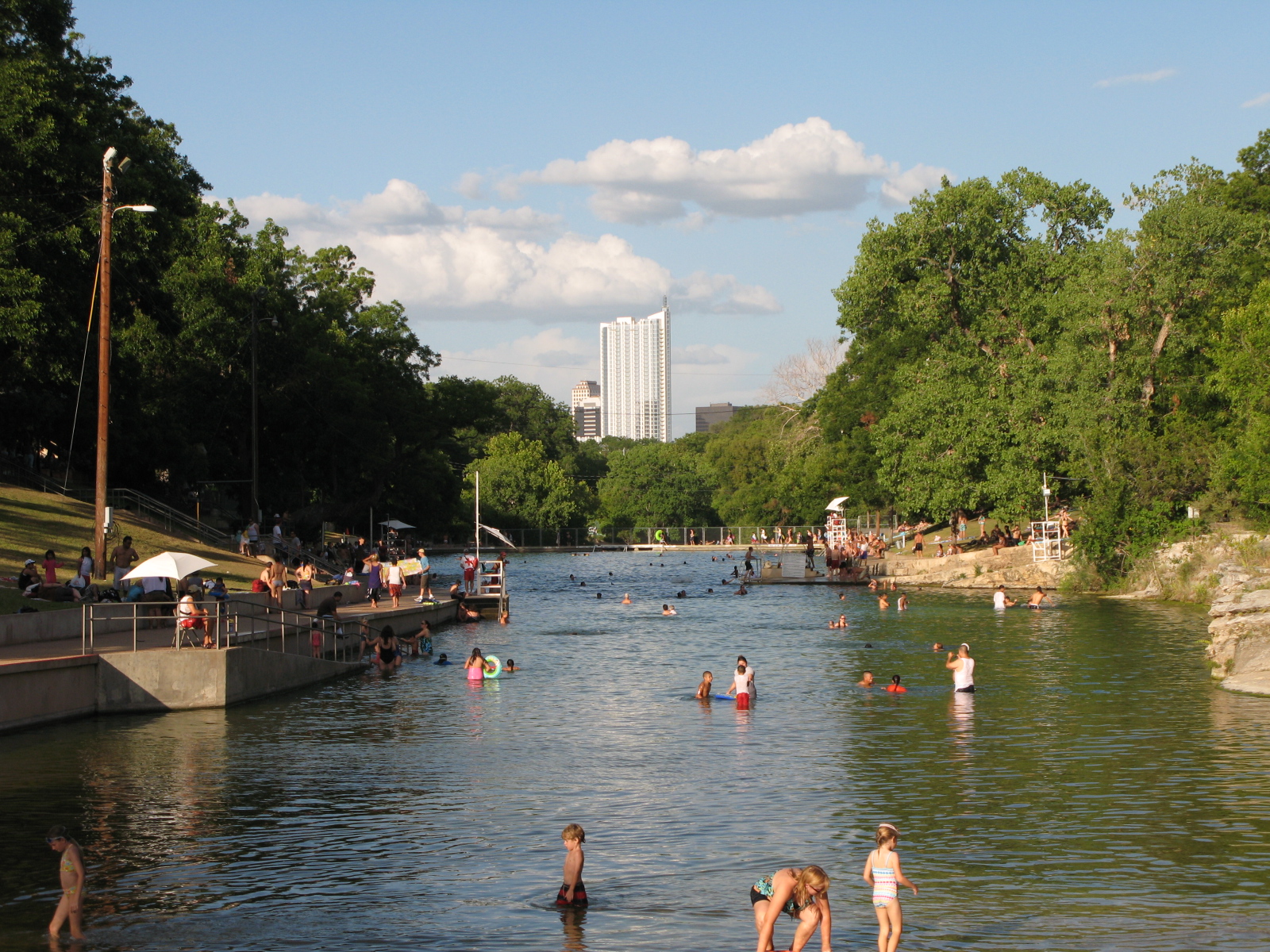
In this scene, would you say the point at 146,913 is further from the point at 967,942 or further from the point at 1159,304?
the point at 1159,304

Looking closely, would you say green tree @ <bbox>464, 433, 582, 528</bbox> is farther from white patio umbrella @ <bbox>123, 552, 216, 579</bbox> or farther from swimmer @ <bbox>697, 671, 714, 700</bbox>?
swimmer @ <bbox>697, 671, 714, 700</bbox>

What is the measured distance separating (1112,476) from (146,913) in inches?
1924

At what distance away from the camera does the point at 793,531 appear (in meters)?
134

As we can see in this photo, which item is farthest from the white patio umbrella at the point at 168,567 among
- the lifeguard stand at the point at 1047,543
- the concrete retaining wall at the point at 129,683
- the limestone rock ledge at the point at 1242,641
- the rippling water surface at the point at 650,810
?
the lifeguard stand at the point at 1047,543

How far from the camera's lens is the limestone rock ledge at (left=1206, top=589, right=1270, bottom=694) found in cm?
2878

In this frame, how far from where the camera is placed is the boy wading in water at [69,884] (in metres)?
12.5

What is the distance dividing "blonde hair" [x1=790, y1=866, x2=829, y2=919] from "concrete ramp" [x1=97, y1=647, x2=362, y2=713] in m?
17.9

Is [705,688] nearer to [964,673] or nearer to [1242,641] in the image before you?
[964,673]

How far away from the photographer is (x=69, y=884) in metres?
12.5

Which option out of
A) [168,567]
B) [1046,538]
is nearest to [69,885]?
[168,567]

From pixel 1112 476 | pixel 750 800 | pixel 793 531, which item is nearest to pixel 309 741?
pixel 750 800

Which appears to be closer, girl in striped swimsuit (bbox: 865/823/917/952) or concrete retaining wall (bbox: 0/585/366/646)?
girl in striped swimsuit (bbox: 865/823/917/952)

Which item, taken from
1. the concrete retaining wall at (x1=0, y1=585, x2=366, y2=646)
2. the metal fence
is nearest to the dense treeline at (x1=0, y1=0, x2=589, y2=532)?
the concrete retaining wall at (x1=0, y1=585, x2=366, y2=646)

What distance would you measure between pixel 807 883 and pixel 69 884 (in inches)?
297
